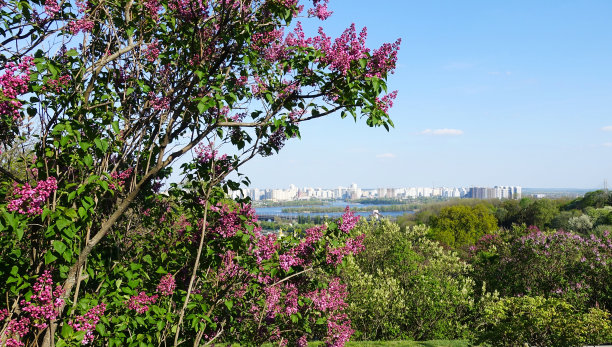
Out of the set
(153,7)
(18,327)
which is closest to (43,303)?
(18,327)

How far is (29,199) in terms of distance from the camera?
297cm

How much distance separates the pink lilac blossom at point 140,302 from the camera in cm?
352

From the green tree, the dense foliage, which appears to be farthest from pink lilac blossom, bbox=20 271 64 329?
the green tree

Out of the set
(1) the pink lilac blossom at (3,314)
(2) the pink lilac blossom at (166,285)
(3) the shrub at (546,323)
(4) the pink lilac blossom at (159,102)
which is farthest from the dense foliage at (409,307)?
(1) the pink lilac blossom at (3,314)

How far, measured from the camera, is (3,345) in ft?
10.2

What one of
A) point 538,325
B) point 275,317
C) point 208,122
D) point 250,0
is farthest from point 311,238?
point 538,325

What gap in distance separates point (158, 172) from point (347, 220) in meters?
1.99

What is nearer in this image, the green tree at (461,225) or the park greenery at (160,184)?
the park greenery at (160,184)

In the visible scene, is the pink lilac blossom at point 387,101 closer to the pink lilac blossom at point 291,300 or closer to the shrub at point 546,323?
the pink lilac blossom at point 291,300

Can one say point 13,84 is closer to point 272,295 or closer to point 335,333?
point 272,295

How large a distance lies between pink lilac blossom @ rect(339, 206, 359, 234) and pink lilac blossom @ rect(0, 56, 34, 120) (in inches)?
117

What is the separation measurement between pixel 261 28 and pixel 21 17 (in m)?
2.07

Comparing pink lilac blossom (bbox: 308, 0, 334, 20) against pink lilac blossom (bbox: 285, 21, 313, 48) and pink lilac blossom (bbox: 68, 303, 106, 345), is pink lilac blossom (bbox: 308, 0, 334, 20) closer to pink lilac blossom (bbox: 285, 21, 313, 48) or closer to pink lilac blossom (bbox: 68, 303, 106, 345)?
Answer: pink lilac blossom (bbox: 285, 21, 313, 48)

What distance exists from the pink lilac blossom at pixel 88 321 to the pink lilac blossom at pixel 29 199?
0.87 metres
